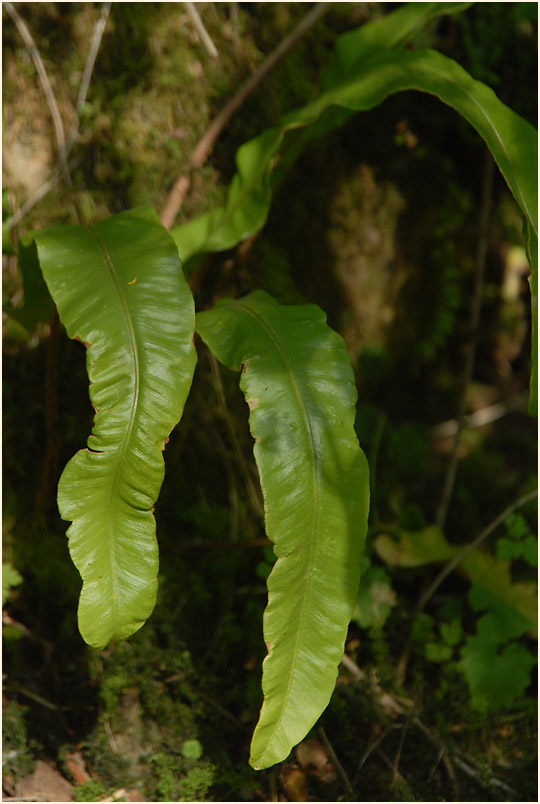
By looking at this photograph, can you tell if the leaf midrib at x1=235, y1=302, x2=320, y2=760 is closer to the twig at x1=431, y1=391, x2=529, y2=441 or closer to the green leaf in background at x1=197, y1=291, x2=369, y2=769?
the green leaf in background at x1=197, y1=291, x2=369, y2=769

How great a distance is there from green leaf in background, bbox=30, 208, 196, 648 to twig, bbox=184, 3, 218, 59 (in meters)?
1.10

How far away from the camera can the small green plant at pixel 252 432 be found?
48.3 inches

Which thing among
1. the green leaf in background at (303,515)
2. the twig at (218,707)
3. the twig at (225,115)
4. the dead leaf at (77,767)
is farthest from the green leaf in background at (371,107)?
the dead leaf at (77,767)

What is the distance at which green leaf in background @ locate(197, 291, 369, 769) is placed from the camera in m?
1.21

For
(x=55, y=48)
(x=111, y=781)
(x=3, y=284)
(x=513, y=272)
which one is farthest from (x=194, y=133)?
(x=111, y=781)

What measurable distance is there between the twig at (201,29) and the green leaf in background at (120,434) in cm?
110

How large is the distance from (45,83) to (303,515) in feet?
5.04

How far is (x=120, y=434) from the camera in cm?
124

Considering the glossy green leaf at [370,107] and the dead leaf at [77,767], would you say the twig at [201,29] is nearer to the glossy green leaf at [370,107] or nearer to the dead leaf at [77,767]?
the glossy green leaf at [370,107]

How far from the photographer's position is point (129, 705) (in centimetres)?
169

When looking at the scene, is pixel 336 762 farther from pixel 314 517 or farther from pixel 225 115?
pixel 225 115

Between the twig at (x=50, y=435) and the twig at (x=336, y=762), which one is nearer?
the twig at (x=336, y=762)

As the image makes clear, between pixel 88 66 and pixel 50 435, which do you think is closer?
pixel 50 435

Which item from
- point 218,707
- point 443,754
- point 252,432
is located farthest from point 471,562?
point 252,432
